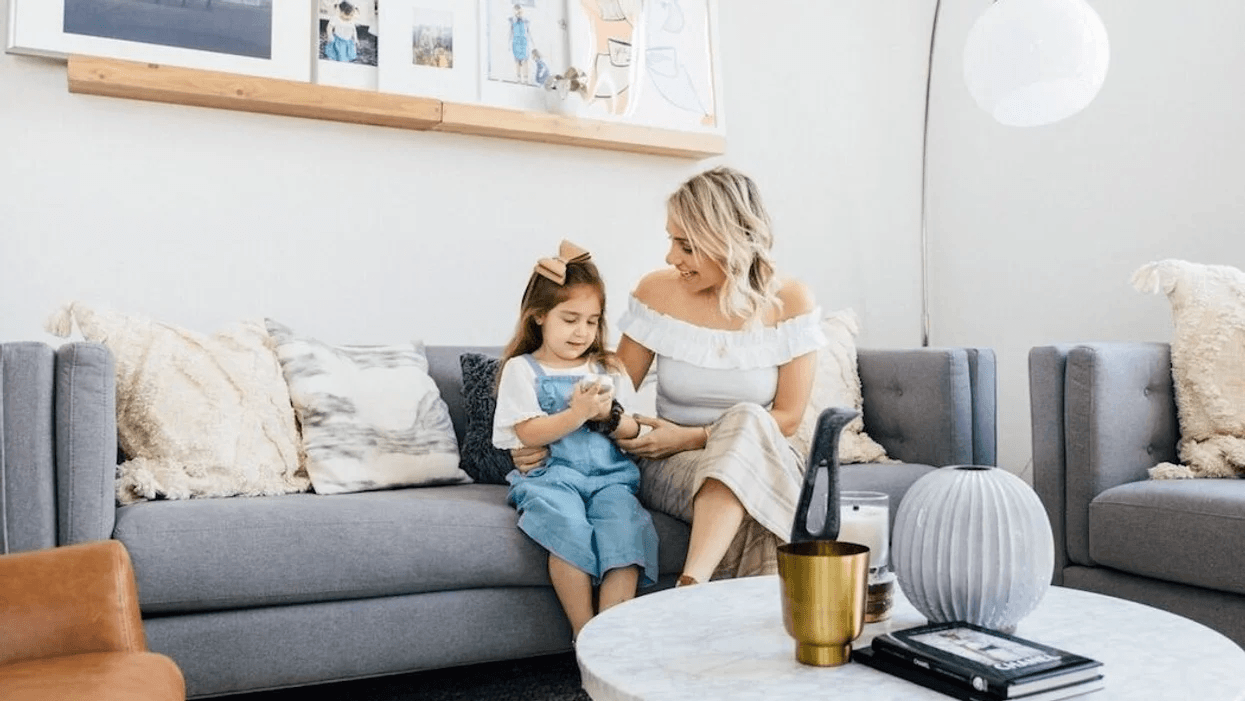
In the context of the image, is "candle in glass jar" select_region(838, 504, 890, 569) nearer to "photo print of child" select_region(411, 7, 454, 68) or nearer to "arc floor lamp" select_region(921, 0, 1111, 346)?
"arc floor lamp" select_region(921, 0, 1111, 346)

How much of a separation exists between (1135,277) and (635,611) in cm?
166

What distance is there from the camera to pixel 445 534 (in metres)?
1.87

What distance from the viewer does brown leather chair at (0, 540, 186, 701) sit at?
1194 mm

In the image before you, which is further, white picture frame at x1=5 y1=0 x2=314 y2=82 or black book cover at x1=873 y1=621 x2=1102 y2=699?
white picture frame at x1=5 y1=0 x2=314 y2=82

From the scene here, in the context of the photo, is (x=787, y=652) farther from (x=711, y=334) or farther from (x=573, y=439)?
(x=711, y=334)

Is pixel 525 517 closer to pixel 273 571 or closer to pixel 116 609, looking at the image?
pixel 273 571

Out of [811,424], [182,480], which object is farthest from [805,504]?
[811,424]

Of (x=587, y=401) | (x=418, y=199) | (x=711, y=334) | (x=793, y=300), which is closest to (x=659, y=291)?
(x=711, y=334)

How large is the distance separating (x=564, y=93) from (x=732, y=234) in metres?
0.92

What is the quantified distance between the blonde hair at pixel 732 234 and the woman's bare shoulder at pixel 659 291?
0.13m

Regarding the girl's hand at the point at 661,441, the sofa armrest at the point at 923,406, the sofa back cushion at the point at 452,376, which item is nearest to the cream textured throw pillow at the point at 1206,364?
the sofa armrest at the point at 923,406

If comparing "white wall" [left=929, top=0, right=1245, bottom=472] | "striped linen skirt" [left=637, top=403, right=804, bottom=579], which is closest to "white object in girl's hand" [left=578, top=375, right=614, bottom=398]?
"striped linen skirt" [left=637, top=403, right=804, bottom=579]

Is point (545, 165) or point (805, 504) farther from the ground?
point (545, 165)

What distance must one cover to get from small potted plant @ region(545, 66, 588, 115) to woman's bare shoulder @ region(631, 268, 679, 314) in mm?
741
